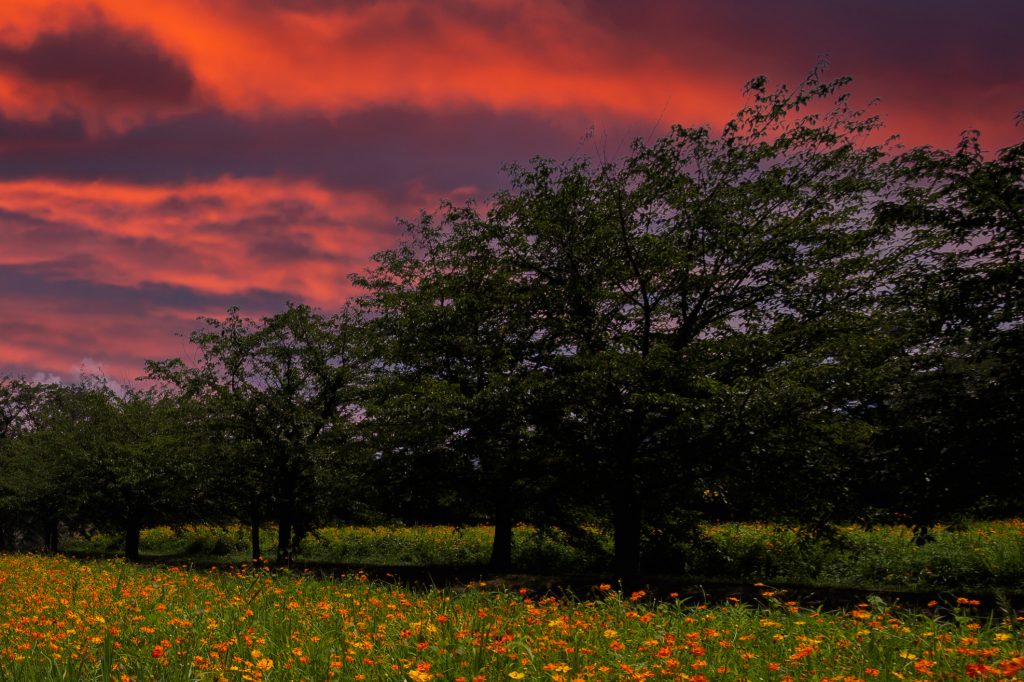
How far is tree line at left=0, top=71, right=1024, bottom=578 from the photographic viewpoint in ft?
36.8

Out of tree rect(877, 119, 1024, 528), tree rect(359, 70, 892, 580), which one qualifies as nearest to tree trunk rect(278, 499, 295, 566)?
tree rect(359, 70, 892, 580)

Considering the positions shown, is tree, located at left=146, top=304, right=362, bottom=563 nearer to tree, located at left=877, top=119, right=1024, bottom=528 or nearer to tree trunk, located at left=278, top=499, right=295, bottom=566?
tree trunk, located at left=278, top=499, right=295, bottom=566

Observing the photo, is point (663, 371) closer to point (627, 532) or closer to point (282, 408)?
point (627, 532)

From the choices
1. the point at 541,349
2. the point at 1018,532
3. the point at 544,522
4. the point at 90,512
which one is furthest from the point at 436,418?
the point at 90,512

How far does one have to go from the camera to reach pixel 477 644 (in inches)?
189

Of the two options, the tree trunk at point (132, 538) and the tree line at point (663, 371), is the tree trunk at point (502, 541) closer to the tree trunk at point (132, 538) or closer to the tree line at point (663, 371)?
the tree line at point (663, 371)

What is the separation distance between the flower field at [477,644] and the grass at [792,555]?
883 centimetres

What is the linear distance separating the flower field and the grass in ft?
29.0

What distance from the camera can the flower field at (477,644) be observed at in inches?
165

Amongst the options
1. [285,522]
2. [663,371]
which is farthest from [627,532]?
[285,522]

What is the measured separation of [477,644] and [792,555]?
1367 cm

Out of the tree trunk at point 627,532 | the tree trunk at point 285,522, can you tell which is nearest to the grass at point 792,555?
the tree trunk at point 627,532

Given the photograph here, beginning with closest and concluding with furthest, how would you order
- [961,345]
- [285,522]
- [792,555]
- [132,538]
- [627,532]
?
[961,345]
[627,532]
[792,555]
[285,522]
[132,538]

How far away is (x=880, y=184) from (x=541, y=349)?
8000mm
